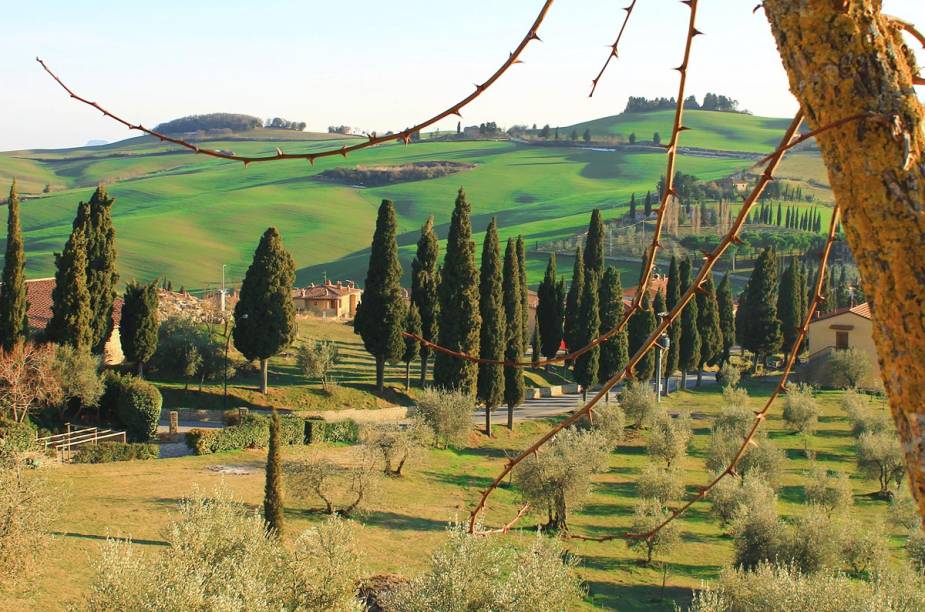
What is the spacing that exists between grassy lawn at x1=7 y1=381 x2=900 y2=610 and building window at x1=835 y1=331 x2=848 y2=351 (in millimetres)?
16336

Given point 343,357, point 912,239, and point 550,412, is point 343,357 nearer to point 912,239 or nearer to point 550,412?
point 550,412

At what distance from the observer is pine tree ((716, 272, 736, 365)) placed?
46.2 m

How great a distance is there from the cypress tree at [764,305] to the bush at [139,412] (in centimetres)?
3053

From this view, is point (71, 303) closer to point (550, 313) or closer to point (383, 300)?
point (383, 300)

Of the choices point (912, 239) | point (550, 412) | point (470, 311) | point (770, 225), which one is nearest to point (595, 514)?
point (470, 311)

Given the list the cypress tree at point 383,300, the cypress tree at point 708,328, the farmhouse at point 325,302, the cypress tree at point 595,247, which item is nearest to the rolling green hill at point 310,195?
the farmhouse at point 325,302

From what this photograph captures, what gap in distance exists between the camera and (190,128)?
145625 mm

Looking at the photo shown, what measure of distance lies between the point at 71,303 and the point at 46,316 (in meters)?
9.08

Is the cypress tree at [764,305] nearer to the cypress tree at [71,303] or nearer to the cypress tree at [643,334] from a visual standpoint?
the cypress tree at [643,334]

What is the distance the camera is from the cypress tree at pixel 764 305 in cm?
4609

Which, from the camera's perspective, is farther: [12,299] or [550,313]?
[550,313]

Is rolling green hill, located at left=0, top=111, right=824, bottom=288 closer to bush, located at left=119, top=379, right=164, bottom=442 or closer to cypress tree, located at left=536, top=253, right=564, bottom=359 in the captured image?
cypress tree, located at left=536, top=253, right=564, bottom=359

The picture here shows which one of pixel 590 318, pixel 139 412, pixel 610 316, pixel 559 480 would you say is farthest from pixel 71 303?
pixel 610 316

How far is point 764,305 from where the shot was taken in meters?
46.0
